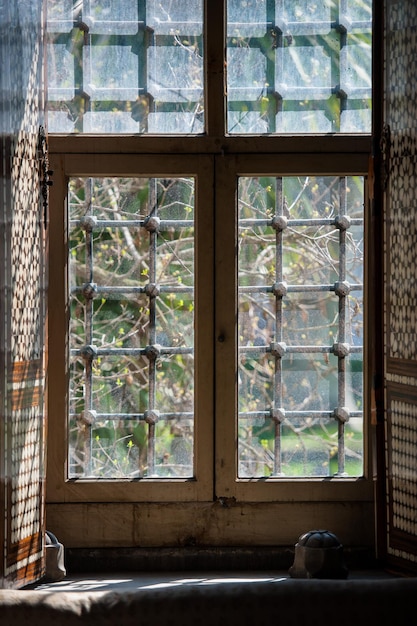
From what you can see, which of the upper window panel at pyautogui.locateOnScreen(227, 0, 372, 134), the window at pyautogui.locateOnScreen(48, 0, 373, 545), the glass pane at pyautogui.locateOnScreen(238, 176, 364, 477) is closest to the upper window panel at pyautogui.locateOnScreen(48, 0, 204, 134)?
the window at pyautogui.locateOnScreen(48, 0, 373, 545)

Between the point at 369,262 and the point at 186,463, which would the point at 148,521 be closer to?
the point at 186,463

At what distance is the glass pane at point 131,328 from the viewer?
3.42 metres

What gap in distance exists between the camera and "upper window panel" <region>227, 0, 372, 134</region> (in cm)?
344

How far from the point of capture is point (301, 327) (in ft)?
11.3

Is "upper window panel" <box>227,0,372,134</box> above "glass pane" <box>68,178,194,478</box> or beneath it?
above

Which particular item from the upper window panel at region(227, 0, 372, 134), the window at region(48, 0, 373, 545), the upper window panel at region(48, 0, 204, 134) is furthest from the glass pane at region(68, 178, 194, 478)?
the upper window panel at region(227, 0, 372, 134)

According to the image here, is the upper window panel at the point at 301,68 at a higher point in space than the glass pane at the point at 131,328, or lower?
higher

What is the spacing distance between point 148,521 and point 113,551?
0.56ft

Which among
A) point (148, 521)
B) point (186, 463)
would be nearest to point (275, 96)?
point (186, 463)

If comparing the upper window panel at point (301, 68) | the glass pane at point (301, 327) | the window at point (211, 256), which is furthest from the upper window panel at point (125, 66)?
the glass pane at point (301, 327)

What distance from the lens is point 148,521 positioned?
3.40 meters

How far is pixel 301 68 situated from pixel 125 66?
67 cm

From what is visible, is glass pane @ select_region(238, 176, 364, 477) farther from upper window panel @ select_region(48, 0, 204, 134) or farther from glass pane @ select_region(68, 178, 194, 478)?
upper window panel @ select_region(48, 0, 204, 134)

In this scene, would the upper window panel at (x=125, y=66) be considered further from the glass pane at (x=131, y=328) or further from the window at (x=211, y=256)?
the glass pane at (x=131, y=328)
